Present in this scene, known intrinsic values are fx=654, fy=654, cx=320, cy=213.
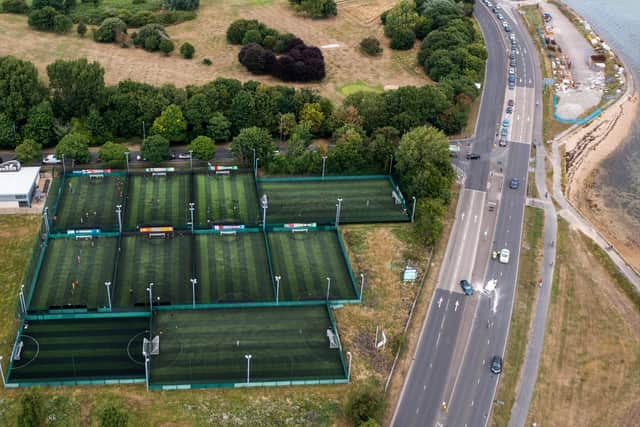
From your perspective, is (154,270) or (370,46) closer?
(154,270)

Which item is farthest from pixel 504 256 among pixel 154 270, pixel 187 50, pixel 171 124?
pixel 187 50

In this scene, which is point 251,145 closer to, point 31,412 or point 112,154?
point 112,154

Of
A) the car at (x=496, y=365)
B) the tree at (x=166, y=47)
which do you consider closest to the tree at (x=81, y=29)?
the tree at (x=166, y=47)

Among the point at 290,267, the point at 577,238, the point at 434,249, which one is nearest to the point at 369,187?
the point at 434,249

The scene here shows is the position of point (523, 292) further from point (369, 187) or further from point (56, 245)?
point (56, 245)

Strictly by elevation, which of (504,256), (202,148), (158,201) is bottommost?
(158,201)

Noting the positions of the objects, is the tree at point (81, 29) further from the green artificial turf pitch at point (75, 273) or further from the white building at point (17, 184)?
the green artificial turf pitch at point (75, 273)
